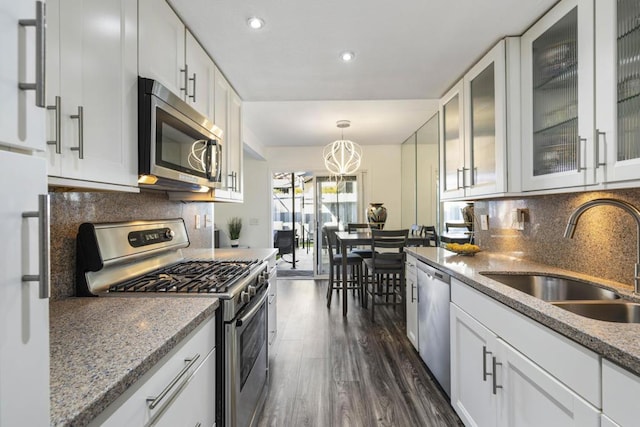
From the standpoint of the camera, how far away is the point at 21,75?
1.43 feet

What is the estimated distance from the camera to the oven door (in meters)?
1.33

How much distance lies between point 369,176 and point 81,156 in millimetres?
5236

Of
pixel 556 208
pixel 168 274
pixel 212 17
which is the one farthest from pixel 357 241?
pixel 212 17

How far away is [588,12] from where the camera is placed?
1.36 metres

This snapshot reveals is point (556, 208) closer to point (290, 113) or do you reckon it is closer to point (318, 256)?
point (290, 113)

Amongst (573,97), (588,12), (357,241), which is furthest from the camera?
(357,241)

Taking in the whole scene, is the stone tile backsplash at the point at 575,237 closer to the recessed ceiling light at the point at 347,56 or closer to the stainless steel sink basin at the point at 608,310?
the stainless steel sink basin at the point at 608,310

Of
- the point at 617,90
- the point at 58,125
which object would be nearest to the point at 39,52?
the point at 58,125

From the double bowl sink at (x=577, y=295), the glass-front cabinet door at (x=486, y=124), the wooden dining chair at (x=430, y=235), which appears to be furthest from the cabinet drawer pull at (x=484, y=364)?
the wooden dining chair at (x=430, y=235)

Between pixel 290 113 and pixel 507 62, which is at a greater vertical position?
pixel 290 113

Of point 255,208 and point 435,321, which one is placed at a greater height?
point 255,208

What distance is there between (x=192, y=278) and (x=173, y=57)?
1.13 metres

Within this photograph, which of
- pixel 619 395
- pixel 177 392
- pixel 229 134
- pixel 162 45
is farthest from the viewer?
pixel 229 134

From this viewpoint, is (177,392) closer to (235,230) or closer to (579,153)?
(579,153)
